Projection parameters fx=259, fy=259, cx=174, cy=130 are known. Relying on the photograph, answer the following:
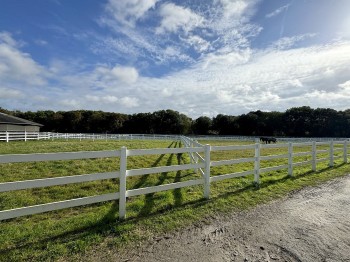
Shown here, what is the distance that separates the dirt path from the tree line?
80033 mm

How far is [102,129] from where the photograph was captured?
99.1 m

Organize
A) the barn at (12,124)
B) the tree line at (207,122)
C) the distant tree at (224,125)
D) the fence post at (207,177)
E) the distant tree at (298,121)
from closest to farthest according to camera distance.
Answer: the fence post at (207,177) < the barn at (12,124) < the tree line at (207,122) < the distant tree at (298,121) < the distant tree at (224,125)

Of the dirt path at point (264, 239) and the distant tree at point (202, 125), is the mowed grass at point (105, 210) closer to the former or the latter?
the dirt path at point (264, 239)

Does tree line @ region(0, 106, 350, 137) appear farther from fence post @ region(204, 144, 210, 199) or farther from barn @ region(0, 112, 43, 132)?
fence post @ region(204, 144, 210, 199)

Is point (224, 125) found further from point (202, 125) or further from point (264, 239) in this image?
point (264, 239)

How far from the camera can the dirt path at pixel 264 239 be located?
3.75 metres

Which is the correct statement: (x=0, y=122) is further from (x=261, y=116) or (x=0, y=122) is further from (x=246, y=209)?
(x=261, y=116)

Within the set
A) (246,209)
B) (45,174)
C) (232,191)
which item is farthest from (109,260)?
(45,174)

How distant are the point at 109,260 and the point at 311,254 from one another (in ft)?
9.63

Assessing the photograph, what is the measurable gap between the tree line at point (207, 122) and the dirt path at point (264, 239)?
80033 mm

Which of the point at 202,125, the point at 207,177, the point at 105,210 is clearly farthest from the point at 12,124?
the point at 202,125

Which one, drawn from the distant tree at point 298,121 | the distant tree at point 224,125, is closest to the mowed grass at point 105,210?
the distant tree at point 298,121

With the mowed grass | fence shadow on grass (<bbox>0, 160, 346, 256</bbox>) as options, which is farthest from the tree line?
fence shadow on grass (<bbox>0, 160, 346, 256</bbox>)

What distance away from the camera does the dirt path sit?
12.3 feet
